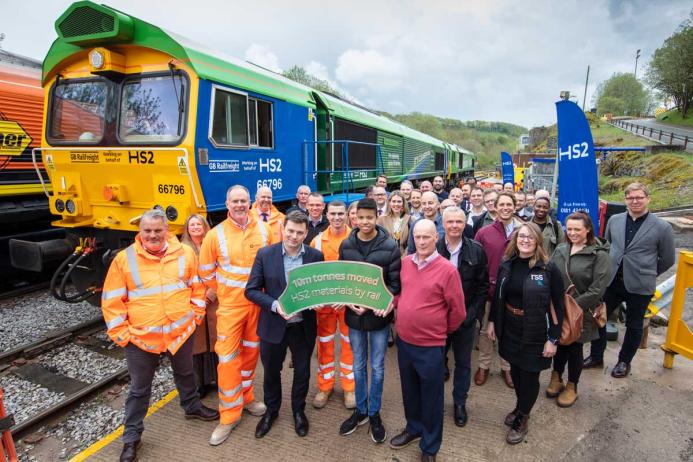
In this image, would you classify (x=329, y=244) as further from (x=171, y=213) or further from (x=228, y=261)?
(x=171, y=213)

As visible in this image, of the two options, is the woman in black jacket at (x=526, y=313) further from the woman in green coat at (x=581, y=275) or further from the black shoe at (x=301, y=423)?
the black shoe at (x=301, y=423)

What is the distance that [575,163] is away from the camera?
199 inches

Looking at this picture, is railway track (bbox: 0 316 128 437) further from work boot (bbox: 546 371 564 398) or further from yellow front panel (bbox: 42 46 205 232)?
work boot (bbox: 546 371 564 398)

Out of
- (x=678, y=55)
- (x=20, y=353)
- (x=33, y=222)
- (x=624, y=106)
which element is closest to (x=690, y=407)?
(x=20, y=353)

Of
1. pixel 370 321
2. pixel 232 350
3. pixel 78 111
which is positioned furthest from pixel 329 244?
pixel 78 111

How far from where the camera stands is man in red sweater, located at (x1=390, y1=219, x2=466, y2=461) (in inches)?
111

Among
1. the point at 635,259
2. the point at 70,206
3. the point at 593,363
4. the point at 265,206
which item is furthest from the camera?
the point at 70,206

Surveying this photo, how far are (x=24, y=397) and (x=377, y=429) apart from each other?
3.54 meters

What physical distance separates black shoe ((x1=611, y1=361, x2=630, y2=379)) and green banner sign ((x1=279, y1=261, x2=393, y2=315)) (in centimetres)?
304

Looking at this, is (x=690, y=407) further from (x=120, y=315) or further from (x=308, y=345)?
(x=120, y=315)

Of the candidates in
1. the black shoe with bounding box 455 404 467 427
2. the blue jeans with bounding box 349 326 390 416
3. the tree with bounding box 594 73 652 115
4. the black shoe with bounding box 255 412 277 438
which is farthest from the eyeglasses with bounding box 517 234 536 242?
the tree with bounding box 594 73 652 115

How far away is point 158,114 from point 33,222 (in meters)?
4.41

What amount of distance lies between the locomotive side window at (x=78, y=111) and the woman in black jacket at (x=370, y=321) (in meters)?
3.74

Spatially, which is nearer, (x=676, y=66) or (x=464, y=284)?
(x=464, y=284)
